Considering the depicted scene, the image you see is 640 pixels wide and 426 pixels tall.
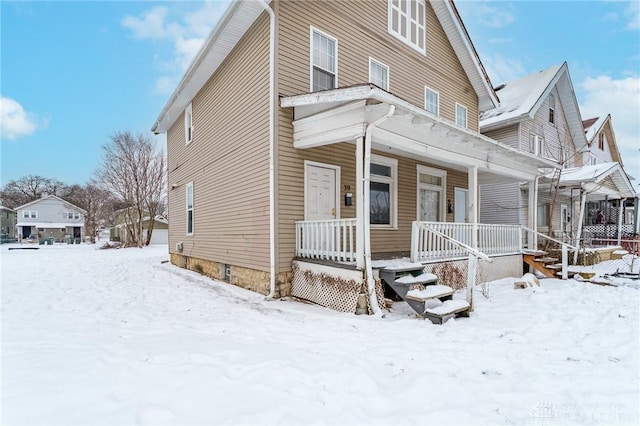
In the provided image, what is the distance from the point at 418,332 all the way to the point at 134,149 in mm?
29180

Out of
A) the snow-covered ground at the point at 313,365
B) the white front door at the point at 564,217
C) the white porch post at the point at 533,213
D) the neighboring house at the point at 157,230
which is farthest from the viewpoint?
the neighboring house at the point at 157,230

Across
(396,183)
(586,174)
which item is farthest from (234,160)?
(586,174)

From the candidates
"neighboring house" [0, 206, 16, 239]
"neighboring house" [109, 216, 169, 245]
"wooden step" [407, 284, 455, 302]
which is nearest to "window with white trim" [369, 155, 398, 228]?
"wooden step" [407, 284, 455, 302]

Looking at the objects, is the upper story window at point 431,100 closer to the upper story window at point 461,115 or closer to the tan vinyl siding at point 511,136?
the upper story window at point 461,115

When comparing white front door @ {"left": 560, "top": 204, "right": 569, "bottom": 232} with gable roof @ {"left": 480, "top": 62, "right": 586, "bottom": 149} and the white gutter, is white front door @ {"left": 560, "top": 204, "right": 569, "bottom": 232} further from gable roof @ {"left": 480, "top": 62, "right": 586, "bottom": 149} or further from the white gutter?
the white gutter

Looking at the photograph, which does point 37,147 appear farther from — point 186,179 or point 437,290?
point 437,290

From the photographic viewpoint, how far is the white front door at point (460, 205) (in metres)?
11.4

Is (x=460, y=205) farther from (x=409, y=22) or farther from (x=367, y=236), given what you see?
(x=367, y=236)

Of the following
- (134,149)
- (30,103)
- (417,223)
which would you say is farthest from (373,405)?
(30,103)

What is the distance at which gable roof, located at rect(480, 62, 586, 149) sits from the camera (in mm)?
14380

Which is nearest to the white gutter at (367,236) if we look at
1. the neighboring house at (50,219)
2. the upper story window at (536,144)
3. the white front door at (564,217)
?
the upper story window at (536,144)

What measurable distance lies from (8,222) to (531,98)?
64040mm

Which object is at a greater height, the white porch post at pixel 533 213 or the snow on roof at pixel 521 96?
the snow on roof at pixel 521 96

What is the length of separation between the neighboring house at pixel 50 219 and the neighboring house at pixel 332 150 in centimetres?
4523
